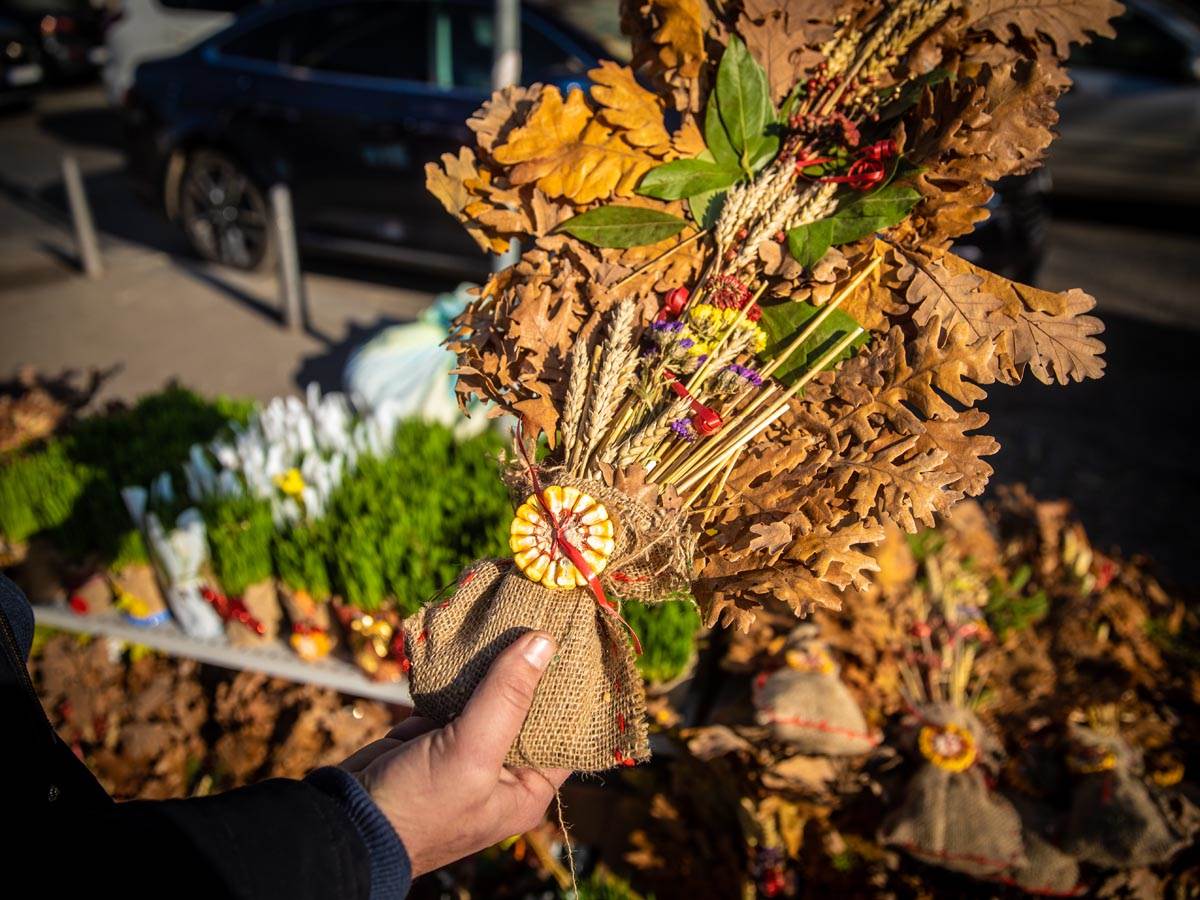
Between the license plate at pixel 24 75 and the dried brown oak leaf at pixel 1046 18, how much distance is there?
13.0 metres

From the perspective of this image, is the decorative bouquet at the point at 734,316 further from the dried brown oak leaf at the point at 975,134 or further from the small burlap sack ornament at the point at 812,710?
the small burlap sack ornament at the point at 812,710

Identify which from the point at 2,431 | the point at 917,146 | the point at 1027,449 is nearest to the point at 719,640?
the point at 917,146

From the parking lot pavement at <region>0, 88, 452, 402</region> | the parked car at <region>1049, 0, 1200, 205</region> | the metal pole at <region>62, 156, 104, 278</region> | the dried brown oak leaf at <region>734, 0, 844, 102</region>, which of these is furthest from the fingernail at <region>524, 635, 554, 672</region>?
the parked car at <region>1049, 0, 1200, 205</region>

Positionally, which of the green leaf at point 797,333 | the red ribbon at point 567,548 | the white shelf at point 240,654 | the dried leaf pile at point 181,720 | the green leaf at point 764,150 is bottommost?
the dried leaf pile at point 181,720

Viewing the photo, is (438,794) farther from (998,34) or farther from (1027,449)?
(1027,449)

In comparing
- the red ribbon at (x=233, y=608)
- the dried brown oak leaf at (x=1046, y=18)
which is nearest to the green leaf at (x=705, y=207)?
the dried brown oak leaf at (x=1046, y=18)

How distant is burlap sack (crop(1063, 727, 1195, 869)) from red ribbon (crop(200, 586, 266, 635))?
2.22m

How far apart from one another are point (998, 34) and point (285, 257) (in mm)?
4432

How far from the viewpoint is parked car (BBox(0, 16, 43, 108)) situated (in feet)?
34.7

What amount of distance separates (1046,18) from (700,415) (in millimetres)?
795

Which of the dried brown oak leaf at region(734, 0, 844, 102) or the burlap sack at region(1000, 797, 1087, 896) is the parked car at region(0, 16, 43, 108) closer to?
the dried brown oak leaf at region(734, 0, 844, 102)

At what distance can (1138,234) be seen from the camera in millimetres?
7344

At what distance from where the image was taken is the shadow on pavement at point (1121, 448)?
3596 millimetres

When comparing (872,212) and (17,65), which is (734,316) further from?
(17,65)
